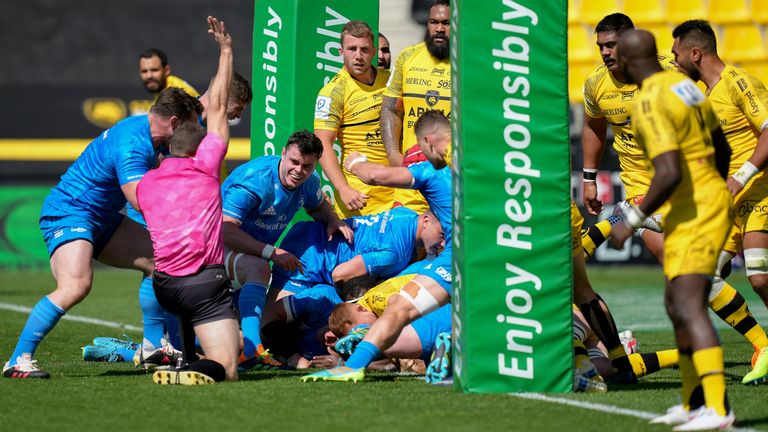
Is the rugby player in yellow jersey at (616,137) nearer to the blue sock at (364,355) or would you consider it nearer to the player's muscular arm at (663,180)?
the blue sock at (364,355)

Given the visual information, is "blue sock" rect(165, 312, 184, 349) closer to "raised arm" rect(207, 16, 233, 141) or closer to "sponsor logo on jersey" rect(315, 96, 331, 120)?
"raised arm" rect(207, 16, 233, 141)

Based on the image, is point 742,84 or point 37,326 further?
point 742,84

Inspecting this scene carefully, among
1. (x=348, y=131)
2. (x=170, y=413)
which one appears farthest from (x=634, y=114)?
(x=348, y=131)

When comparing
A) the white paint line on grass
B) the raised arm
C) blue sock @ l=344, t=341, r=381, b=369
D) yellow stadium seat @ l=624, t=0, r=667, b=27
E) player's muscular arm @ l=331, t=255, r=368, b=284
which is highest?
yellow stadium seat @ l=624, t=0, r=667, b=27

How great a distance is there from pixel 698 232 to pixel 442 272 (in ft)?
6.72

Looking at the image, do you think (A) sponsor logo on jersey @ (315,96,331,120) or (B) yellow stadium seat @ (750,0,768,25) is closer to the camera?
(A) sponsor logo on jersey @ (315,96,331,120)

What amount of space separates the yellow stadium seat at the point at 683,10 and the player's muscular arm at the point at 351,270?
1221 cm

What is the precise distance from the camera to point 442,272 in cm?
723

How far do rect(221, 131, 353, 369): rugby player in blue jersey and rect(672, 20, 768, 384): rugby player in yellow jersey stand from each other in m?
2.70

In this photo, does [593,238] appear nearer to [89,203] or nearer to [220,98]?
[220,98]

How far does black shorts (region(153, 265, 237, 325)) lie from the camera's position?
6.99m

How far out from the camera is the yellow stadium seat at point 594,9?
19641 millimetres

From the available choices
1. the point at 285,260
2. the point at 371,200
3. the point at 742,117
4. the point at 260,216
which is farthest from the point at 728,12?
the point at 285,260

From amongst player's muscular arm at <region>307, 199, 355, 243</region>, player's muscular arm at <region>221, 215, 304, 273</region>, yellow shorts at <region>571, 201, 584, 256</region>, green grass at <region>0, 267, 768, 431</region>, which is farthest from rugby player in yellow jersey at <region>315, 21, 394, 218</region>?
green grass at <region>0, 267, 768, 431</region>
